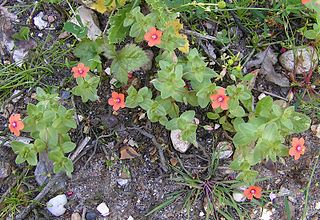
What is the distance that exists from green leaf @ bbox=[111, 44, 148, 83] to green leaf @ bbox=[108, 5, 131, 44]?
72mm

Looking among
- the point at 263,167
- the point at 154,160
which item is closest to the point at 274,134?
the point at 263,167

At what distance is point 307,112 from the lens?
238cm

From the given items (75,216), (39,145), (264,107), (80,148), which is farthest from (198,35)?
(75,216)

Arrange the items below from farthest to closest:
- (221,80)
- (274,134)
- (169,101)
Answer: (221,80)
(169,101)
(274,134)

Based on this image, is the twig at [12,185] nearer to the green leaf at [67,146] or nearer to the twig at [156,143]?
the green leaf at [67,146]

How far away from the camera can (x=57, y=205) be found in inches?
89.4

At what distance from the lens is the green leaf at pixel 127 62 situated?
2.27m

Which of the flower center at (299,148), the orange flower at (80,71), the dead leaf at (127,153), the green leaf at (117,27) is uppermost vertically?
the green leaf at (117,27)

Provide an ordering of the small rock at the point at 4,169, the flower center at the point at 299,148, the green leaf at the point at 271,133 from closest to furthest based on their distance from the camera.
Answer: the green leaf at the point at 271,133 < the flower center at the point at 299,148 < the small rock at the point at 4,169

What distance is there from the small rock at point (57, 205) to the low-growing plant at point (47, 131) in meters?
0.20

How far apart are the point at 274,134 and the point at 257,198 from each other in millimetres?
433

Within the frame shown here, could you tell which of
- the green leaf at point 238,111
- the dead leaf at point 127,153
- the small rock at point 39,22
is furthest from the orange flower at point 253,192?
the small rock at point 39,22

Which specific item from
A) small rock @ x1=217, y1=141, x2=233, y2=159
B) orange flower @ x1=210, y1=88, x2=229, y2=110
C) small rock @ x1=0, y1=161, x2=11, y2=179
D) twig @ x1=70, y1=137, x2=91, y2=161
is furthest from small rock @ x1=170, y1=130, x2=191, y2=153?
small rock @ x1=0, y1=161, x2=11, y2=179

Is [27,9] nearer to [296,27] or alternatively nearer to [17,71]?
[17,71]
